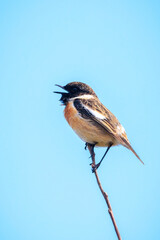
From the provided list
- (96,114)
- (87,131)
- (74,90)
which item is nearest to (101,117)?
(96,114)

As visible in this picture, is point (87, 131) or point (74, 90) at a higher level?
point (74, 90)

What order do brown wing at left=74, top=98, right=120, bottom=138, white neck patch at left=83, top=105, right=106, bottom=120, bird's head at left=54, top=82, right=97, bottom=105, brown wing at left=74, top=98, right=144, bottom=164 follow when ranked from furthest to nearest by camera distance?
bird's head at left=54, top=82, right=97, bottom=105, white neck patch at left=83, top=105, right=106, bottom=120, brown wing at left=74, top=98, right=120, bottom=138, brown wing at left=74, top=98, right=144, bottom=164

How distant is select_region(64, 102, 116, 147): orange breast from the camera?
6.83 meters

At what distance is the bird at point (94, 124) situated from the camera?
6.82 meters

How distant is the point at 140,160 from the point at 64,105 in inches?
91.1

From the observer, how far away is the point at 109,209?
4031mm

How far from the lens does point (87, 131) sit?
6.82 metres

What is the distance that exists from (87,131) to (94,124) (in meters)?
0.22

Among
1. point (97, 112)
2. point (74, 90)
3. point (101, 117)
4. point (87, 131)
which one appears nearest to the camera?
point (87, 131)

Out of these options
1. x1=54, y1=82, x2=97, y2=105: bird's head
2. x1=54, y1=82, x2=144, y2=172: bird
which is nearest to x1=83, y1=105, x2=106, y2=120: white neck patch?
x1=54, y1=82, x2=144, y2=172: bird

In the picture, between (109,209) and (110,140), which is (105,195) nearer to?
(109,209)

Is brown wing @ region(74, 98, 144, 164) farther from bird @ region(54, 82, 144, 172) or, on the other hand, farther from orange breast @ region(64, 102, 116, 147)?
orange breast @ region(64, 102, 116, 147)

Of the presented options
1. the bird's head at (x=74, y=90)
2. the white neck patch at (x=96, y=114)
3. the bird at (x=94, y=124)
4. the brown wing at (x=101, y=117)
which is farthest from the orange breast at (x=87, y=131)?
the bird's head at (x=74, y=90)

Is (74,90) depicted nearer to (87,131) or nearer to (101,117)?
(101,117)
